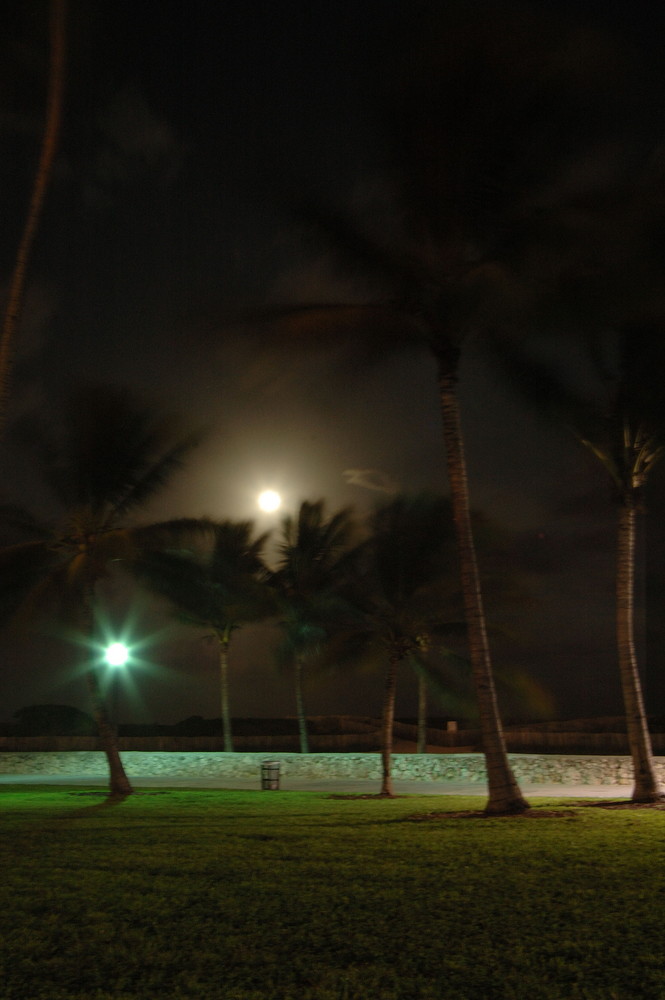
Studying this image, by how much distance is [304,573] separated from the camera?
29094 mm

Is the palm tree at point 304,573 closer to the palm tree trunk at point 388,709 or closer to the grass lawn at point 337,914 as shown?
the palm tree trunk at point 388,709

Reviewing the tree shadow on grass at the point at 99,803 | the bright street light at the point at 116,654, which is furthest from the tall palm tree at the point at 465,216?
the bright street light at the point at 116,654

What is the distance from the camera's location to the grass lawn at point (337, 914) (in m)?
4.13

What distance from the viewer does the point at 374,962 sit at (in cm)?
440

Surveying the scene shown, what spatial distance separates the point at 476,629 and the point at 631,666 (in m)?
3.04

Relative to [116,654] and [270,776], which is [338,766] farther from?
[116,654]

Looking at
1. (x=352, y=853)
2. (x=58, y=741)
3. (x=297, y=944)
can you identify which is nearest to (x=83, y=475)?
(x=352, y=853)

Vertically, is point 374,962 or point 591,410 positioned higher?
point 591,410

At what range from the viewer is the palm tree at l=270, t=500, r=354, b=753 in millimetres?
26859

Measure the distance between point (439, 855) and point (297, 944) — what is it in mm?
2895

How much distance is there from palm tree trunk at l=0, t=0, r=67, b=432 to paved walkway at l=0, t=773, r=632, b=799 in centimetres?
1148

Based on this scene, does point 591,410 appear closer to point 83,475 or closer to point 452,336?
point 452,336

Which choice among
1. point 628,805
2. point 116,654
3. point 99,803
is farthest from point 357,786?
point 628,805

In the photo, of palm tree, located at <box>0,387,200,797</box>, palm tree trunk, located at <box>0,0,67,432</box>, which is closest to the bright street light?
palm tree, located at <box>0,387,200,797</box>
